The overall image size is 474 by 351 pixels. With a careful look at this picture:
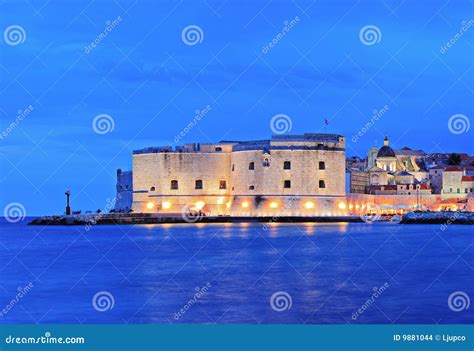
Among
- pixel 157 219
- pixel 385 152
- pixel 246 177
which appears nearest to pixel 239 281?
pixel 246 177

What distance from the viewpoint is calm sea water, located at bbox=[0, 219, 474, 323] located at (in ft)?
31.9

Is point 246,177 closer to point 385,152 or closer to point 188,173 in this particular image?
point 188,173

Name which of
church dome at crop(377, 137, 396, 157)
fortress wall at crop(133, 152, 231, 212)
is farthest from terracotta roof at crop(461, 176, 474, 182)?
fortress wall at crop(133, 152, 231, 212)

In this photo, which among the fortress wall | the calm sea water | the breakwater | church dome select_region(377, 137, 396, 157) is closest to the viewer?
the calm sea water

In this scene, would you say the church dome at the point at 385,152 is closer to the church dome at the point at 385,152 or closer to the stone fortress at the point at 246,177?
the church dome at the point at 385,152

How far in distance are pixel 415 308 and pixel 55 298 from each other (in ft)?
15.3

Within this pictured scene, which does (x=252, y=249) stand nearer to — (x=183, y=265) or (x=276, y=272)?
(x=183, y=265)

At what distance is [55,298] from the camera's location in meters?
11.1

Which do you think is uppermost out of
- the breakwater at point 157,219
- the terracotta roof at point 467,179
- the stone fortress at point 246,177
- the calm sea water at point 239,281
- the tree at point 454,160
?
the tree at point 454,160

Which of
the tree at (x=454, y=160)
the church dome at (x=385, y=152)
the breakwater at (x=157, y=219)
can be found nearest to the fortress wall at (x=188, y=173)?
the breakwater at (x=157, y=219)

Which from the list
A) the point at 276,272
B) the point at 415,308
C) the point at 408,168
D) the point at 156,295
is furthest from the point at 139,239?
the point at 408,168

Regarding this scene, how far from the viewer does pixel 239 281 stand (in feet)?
42.8

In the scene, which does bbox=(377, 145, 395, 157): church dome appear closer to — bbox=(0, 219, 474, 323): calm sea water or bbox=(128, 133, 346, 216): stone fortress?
bbox=(128, 133, 346, 216): stone fortress

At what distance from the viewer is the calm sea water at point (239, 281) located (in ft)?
31.9
